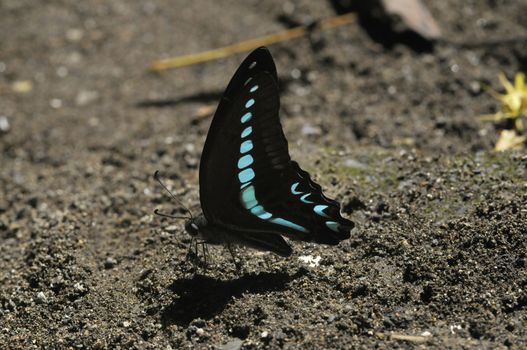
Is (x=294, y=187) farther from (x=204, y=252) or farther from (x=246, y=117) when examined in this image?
(x=204, y=252)

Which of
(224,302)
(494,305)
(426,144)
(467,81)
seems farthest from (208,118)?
(494,305)

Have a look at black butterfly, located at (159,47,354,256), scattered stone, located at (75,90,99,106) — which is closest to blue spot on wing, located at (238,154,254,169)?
black butterfly, located at (159,47,354,256)

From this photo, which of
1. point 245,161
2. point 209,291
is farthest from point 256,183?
point 209,291

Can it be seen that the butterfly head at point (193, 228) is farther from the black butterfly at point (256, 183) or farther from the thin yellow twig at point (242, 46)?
the thin yellow twig at point (242, 46)

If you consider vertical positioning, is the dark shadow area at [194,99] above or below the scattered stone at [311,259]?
below

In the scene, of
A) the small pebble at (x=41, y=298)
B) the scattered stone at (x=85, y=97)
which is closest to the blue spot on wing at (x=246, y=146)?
the small pebble at (x=41, y=298)
